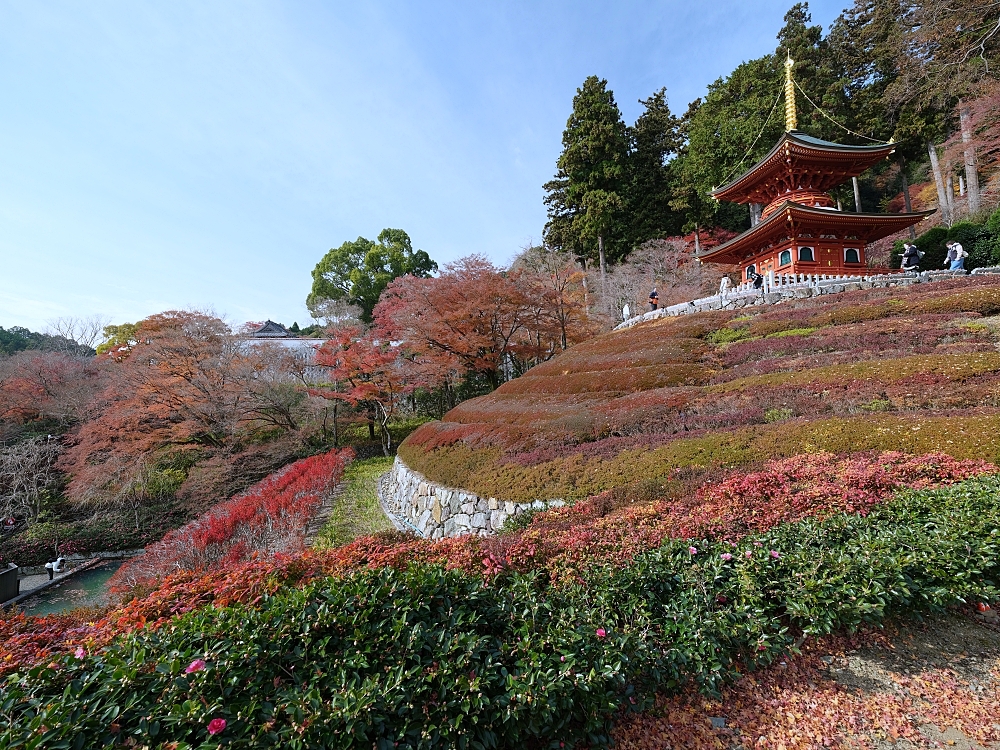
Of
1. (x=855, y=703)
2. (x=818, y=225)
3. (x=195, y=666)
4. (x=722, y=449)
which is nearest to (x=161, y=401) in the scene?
(x=195, y=666)

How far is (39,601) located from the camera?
10.9 metres

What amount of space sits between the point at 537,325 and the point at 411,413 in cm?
1015

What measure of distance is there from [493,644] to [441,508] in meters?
7.14

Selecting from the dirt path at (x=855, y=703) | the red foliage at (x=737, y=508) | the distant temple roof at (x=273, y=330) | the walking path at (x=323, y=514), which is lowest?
the walking path at (x=323, y=514)

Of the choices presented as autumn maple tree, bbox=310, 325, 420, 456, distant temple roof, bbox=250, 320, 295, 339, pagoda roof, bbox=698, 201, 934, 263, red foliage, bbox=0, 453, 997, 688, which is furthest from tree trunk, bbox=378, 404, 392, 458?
distant temple roof, bbox=250, 320, 295, 339

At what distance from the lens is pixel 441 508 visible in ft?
30.9

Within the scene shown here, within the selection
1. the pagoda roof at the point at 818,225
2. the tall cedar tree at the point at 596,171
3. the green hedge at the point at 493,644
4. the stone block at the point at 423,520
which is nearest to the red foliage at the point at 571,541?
the green hedge at the point at 493,644

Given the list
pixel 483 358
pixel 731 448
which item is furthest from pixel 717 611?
pixel 483 358

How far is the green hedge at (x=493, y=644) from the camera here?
6.14ft

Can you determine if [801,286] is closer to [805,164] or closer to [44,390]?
[805,164]

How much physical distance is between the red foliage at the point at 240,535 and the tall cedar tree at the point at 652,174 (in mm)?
28107

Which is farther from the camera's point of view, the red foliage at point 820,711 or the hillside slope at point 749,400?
the hillside slope at point 749,400

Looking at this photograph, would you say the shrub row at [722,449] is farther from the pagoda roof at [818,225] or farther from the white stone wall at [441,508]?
the pagoda roof at [818,225]

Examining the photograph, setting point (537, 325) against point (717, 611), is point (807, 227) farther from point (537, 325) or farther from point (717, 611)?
point (717, 611)
